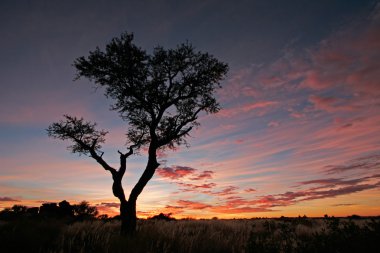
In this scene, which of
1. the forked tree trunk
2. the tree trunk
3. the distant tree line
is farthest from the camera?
the distant tree line

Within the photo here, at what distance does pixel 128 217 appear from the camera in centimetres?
1516

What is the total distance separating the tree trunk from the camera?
1467 cm

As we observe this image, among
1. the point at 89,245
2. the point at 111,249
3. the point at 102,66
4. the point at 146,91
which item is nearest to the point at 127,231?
the point at 89,245

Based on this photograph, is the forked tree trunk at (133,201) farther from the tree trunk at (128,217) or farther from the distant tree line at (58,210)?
the distant tree line at (58,210)

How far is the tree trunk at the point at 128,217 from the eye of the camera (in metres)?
14.7

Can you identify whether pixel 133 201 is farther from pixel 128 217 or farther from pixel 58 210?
pixel 58 210

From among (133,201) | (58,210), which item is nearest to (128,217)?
(133,201)

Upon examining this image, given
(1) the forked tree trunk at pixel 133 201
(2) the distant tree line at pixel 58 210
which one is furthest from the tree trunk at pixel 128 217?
(2) the distant tree line at pixel 58 210

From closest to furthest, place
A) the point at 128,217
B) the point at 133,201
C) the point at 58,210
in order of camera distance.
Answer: the point at 128,217
the point at 133,201
the point at 58,210

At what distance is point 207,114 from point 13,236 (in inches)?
455

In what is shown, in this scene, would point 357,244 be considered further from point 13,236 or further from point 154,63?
point 154,63

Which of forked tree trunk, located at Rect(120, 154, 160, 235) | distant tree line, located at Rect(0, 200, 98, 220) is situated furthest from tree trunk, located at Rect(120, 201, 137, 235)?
distant tree line, located at Rect(0, 200, 98, 220)

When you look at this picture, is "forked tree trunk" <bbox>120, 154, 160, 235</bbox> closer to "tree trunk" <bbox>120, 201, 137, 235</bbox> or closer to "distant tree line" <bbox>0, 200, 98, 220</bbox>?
"tree trunk" <bbox>120, 201, 137, 235</bbox>

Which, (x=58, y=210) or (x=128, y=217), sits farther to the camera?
(x=58, y=210)
